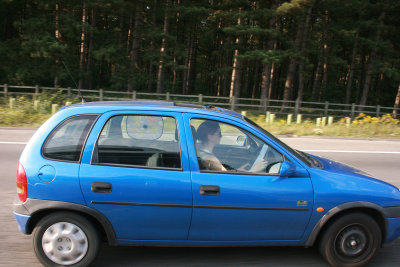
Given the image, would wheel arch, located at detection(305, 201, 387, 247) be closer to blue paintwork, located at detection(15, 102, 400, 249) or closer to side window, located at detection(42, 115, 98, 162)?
blue paintwork, located at detection(15, 102, 400, 249)

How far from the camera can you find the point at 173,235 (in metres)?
3.34

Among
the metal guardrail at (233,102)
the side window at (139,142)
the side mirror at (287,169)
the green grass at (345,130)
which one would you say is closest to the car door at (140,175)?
the side window at (139,142)

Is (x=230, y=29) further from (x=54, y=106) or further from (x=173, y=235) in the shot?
(x=173, y=235)

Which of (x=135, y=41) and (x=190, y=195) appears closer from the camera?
(x=190, y=195)

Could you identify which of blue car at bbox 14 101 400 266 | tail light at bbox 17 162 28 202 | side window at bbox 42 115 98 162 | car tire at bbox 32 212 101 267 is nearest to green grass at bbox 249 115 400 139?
blue car at bbox 14 101 400 266

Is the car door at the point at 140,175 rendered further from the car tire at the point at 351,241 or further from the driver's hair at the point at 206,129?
the car tire at the point at 351,241

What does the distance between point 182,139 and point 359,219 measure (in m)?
1.92

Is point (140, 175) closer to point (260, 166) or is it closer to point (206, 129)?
point (206, 129)

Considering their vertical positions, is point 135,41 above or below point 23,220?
above

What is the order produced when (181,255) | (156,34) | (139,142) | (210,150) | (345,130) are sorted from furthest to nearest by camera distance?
(156,34), (345,130), (181,255), (210,150), (139,142)

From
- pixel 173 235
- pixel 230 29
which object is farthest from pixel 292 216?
pixel 230 29

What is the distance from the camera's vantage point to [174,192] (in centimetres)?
322

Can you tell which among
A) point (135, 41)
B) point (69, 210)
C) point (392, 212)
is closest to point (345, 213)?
point (392, 212)

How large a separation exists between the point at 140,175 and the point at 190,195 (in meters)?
0.50
